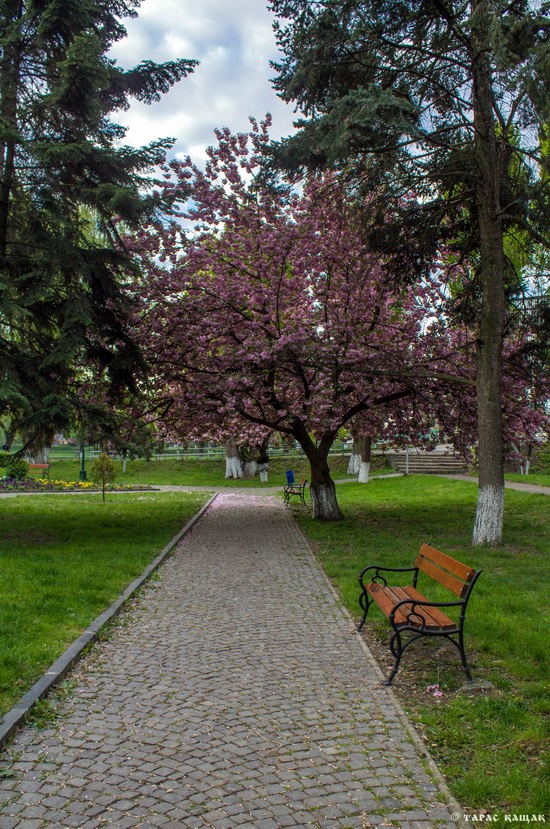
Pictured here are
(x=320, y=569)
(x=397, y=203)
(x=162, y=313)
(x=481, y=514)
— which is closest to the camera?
(x=320, y=569)

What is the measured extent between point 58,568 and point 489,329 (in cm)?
843

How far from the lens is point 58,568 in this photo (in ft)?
28.3

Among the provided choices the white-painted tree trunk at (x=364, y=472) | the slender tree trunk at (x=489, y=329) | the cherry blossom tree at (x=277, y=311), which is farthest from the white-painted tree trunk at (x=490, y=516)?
the white-painted tree trunk at (x=364, y=472)

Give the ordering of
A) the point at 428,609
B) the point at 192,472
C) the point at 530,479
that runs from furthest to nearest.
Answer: the point at 192,472 → the point at 530,479 → the point at 428,609

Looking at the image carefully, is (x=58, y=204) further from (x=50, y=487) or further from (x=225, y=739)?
(x=50, y=487)

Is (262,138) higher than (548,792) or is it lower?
higher

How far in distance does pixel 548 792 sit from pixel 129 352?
36.5 ft

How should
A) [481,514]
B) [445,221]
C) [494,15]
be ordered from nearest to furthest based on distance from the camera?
[494,15], [481,514], [445,221]

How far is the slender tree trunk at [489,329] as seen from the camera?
11195mm

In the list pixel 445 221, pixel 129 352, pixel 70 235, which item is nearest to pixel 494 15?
pixel 445 221

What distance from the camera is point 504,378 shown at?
50.1ft

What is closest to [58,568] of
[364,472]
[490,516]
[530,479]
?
[490,516]

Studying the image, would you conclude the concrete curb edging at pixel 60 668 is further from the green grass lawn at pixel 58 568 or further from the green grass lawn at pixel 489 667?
the green grass lawn at pixel 489 667

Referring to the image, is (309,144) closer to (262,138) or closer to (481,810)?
(262,138)
